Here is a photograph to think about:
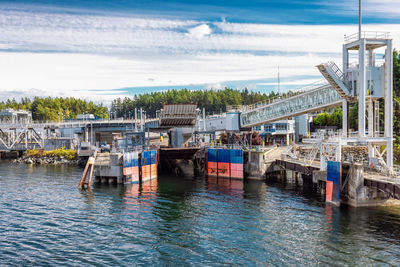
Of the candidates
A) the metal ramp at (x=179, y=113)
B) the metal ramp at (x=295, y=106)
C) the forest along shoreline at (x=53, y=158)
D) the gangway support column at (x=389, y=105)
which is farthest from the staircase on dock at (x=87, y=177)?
the gangway support column at (x=389, y=105)

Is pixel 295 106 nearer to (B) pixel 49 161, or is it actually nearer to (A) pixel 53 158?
(B) pixel 49 161

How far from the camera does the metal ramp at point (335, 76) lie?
45.5 meters

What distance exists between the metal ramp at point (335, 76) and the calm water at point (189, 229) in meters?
14.1

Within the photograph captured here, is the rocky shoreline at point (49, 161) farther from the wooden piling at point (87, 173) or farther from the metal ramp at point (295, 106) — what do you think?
the metal ramp at point (295, 106)

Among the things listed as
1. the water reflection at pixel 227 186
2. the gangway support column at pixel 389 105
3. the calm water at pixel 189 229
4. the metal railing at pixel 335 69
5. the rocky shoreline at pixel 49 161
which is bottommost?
the calm water at pixel 189 229

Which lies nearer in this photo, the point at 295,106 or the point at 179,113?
the point at 295,106

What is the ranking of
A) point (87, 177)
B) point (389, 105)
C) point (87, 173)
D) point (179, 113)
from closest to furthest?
1. point (389, 105)
2. point (87, 173)
3. point (87, 177)
4. point (179, 113)

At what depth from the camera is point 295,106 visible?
198ft

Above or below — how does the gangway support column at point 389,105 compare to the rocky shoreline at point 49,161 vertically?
above

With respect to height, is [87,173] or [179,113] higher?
[179,113]

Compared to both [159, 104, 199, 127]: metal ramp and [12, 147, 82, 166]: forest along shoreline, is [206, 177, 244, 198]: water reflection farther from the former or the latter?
[12, 147, 82, 166]: forest along shoreline

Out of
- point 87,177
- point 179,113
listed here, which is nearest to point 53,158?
point 179,113

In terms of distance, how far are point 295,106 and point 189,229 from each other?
33.8 meters

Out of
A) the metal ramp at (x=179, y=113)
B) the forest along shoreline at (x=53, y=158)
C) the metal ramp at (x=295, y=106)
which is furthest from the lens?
the forest along shoreline at (x=53, y=158)
